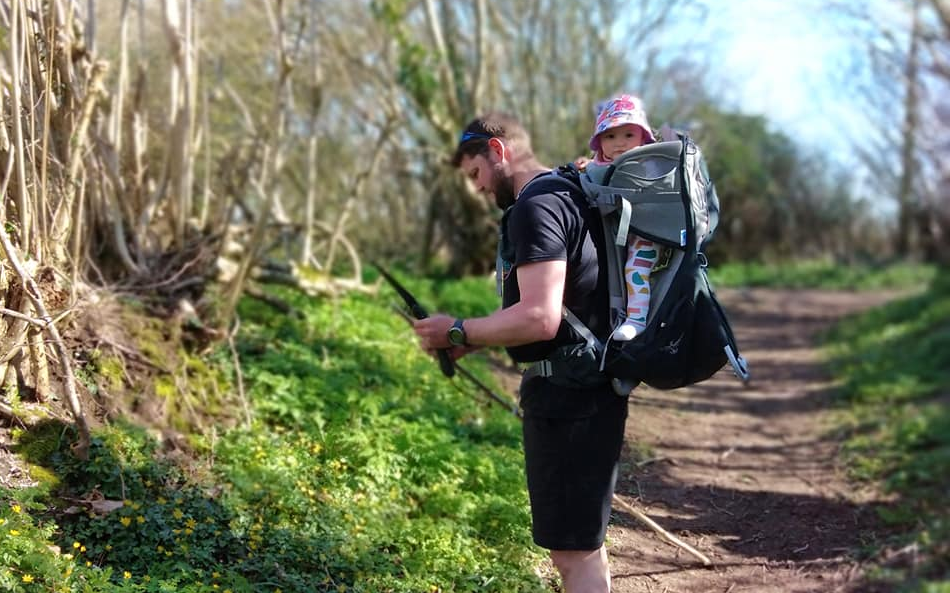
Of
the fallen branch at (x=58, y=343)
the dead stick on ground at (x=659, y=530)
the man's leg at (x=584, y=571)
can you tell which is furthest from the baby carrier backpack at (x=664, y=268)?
the fallen branch at (x=58, y=343)

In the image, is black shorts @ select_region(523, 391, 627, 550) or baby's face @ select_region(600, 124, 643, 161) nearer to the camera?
black shorts @ select_region(523, 391, 627, 550)

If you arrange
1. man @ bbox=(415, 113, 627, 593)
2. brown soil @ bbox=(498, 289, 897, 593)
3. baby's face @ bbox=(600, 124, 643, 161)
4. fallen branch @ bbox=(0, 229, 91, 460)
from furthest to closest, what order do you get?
brown soil @ bbox=(498, 289, 897, 593)
fallen branch @ bbox=(0, 229, 91, 460)
baby's face @ bbox=(600, 124, 643, 161)
man @ bbox=(415, 113, 627, 593)

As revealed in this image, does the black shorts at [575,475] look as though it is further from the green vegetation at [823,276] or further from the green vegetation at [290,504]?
the green vegetation at [823,276]

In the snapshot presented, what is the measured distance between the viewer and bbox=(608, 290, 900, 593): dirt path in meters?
4.49

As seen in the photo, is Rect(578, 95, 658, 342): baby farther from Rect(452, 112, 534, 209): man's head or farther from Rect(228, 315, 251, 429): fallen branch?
Rect(228, 315, 251, 429): fallen branch

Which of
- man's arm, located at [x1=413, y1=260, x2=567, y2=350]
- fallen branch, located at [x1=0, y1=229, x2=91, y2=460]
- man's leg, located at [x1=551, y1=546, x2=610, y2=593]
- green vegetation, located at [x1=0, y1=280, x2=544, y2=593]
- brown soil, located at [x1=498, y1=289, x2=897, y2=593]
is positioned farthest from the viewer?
brown soil, located at [x1=498, y1=289, x2=897, y2=593]

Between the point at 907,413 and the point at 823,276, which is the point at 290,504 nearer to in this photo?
the point at 907,413

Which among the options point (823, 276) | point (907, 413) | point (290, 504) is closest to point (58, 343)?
point (290, 504)

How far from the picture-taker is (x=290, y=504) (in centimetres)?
458

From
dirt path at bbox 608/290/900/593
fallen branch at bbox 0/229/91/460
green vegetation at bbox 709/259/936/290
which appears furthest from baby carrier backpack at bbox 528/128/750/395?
green vegetation at bbox 709/259/936/290

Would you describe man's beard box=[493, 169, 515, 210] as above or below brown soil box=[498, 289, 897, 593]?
above

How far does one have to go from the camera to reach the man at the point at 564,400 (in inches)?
123

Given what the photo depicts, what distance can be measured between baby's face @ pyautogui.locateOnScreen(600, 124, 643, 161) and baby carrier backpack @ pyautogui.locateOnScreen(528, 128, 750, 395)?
1.57 feet

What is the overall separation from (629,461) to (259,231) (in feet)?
10.3
